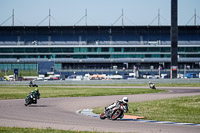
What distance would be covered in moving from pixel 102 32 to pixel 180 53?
23.7m

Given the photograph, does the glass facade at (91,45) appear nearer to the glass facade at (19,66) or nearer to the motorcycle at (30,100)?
the glass facade at (19,66)

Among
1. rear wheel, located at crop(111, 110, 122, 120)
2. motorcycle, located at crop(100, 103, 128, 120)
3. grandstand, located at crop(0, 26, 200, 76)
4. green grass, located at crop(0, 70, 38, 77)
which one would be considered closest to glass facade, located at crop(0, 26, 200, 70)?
grandstand, located at crop(0, 26, 200, 76)

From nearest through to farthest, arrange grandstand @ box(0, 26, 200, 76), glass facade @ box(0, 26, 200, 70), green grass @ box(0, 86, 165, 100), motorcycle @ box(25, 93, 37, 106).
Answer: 1. motorcycle @ box(25, 93, 37, 106)
2. green grass @ box(0, 86, 165, 100)
3. grandstand @ box(0, 26, 200, 76)
4. glass facade @ box(0, 26, 200, 70)

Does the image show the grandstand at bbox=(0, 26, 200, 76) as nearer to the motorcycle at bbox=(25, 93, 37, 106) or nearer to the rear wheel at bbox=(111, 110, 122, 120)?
the motorcycle at bbox=(25, 93, 37, 106)

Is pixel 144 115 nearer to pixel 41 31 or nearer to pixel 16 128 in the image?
pixel 16 128

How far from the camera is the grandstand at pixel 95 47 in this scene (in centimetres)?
12800

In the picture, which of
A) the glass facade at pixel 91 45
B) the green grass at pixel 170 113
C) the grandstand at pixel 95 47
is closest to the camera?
the green grass at pixel 170 113

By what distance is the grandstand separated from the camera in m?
128

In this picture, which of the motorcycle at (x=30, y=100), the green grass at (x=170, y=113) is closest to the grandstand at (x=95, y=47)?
the motorcycle at (x=30, y=100)

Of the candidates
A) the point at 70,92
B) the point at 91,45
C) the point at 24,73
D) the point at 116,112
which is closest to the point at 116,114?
the point at 116,112

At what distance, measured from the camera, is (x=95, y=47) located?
129750 millimetres

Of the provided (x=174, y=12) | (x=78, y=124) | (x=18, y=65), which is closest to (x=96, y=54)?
(x=18, y=65)

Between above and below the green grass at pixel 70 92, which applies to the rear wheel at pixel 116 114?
above

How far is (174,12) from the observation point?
9156 centimetres
